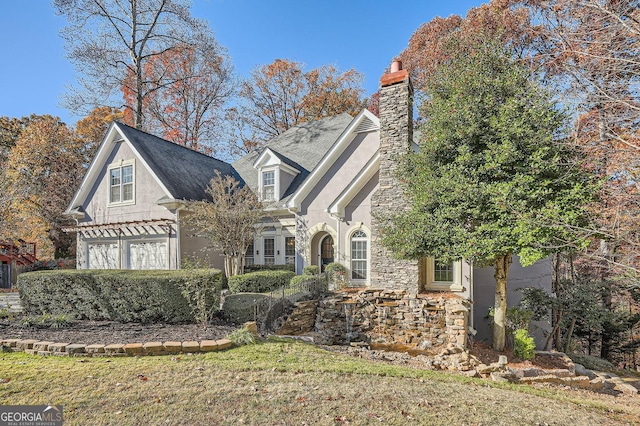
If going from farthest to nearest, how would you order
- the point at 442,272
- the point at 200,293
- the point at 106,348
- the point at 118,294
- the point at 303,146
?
the point at 303,146 → the point at 442,272 → the point at 118,294 → the point at 200,293 → the point at 106,348

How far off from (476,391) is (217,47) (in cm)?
2727

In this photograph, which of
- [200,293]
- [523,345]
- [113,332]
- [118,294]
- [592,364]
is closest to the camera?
[113,332]

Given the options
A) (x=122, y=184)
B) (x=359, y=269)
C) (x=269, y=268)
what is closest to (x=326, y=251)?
(x=359, y=269)

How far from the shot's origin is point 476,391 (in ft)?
17.6

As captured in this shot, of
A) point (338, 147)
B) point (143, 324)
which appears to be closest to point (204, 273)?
point (143, 324)

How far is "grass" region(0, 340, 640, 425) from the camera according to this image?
3.89 metres

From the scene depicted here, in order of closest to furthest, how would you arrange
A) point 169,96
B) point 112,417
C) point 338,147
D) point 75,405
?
point 112,417 < point 75,405 < point 338,147 < point 169,96

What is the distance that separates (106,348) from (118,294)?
8.50ft

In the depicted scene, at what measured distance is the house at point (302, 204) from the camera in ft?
38.4

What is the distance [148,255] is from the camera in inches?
620

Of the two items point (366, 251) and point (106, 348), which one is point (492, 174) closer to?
point (366, 251)

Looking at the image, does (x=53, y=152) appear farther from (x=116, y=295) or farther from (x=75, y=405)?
(x=75, y=405)

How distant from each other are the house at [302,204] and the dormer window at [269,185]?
0.05 meters

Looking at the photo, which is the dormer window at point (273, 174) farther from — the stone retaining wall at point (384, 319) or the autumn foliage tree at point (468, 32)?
the autumn foliage tree at point (468, 32)
